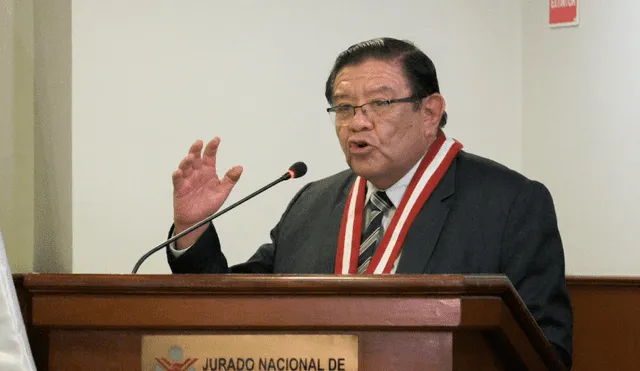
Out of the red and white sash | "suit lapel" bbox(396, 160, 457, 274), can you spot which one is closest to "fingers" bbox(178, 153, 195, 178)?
the red and white sash

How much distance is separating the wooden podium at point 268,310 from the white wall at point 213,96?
2.82m

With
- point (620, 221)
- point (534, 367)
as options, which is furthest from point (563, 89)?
point (534, 367)

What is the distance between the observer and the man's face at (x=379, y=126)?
271 cm

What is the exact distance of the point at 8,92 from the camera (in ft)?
6.88

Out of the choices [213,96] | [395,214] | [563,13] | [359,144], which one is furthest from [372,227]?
[563,13]

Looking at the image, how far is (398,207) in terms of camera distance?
2637 millimetres

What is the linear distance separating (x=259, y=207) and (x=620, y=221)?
65.8 inches

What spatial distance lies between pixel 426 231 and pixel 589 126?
2.20 meters

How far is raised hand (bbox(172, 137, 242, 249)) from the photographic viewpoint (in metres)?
2.48

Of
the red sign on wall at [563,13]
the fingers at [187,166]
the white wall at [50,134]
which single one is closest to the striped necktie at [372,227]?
the fingers at [187,166]

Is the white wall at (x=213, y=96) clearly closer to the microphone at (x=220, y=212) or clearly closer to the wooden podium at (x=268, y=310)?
the microphone at (x=220, y=212)

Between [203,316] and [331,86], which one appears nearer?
[203,316]

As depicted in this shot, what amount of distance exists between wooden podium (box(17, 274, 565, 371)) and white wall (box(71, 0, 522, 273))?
111 inches

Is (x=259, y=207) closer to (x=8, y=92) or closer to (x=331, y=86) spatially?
(x=331, y=86)
